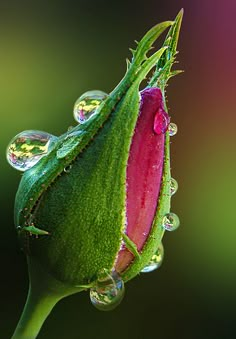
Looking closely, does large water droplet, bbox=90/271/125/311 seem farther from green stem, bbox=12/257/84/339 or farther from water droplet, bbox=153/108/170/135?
water droplet, bbox=153/108/170/135

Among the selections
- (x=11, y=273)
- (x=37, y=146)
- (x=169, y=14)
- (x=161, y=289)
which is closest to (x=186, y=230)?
(x=161, y=289)

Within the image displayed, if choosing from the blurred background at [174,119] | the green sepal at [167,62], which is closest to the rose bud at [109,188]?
the green sepal at [167,62]

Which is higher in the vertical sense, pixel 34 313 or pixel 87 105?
pixel 87 105

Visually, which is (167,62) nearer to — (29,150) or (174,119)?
(29,150)

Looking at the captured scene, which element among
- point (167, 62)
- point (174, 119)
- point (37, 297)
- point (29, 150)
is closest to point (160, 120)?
point (167, 62)

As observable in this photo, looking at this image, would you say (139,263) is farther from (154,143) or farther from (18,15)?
(18,15)

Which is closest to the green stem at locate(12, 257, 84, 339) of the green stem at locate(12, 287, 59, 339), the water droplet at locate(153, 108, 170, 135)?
the green stem at locate(12, 287, 59, 339)
